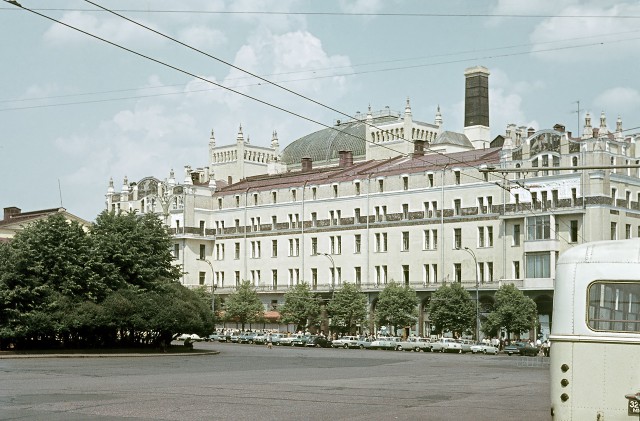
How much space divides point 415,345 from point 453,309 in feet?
22.8

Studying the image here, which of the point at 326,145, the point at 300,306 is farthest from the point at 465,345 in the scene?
the point at 326,145

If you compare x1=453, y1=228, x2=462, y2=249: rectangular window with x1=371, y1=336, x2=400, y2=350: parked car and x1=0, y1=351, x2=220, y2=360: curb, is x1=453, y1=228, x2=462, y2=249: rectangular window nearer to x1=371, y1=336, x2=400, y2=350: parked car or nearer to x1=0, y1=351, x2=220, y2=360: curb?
x1=371, y1=336, x2=400, y2=350: parked car

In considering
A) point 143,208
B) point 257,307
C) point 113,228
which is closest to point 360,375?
point 113,228

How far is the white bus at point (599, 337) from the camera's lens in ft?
47.3

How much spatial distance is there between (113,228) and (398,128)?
5699 cm

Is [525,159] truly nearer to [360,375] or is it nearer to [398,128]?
[398,128]

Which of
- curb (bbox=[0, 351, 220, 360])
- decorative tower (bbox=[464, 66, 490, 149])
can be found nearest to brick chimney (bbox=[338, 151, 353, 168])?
decorative tower (bbox=[464, 66, 490, 149])

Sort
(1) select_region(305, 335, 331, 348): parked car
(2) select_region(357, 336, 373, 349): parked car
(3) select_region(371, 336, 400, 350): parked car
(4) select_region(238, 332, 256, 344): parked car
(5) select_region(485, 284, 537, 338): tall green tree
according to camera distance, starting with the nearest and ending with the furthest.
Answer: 1. (5) select_region(485, 284, 537, 338): tall green tree
2. (3) select_region(371, 336, 400, 350): parked car
3. (2) select_region(357, 336, 373, 349): parked car
4. (1) select_region(305, 335, 331, 348): parked car
5. (4) select_region(238, 332, 256, 344): parked car

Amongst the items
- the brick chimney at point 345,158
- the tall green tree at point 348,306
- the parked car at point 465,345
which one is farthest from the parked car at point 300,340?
the brick chimney at point 345,158

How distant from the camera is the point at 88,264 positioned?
5872cm

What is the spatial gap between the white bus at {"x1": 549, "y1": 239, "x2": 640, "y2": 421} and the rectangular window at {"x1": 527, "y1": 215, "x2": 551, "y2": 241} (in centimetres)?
7238

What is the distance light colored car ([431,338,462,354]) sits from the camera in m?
78.9

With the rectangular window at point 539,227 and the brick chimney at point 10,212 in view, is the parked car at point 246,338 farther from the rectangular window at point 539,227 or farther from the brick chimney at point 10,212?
the brick chimney at point 10,212

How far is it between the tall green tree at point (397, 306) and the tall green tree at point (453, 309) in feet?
11.7
